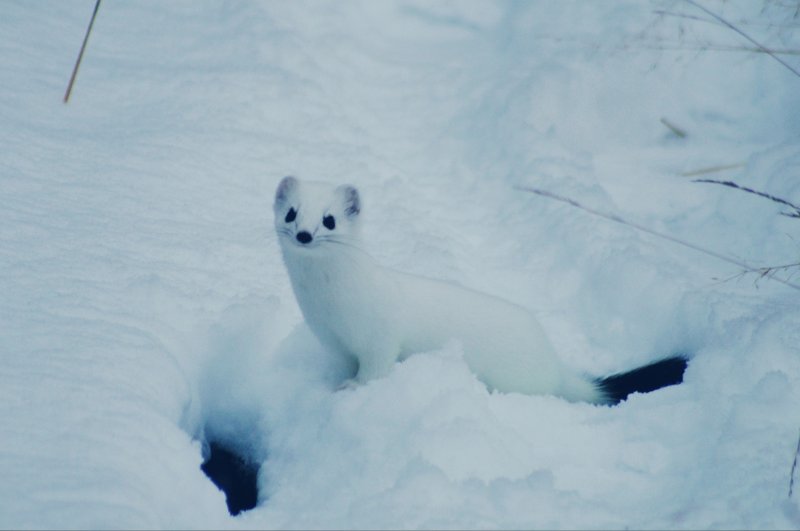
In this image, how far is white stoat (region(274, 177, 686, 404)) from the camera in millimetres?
1652

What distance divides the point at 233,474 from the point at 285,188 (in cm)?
69

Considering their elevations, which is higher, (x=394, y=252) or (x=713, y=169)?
(x=713, y=169)

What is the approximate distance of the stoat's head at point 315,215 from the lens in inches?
62.4

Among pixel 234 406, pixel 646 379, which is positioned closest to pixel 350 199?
pixel 234 406

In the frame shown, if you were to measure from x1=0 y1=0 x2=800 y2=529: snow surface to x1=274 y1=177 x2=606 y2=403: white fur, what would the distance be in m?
0.15

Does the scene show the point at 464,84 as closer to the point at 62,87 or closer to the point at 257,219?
the point at 257,219

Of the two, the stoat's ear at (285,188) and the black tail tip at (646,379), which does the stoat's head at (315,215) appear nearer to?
the stoat's ear at (285,188)

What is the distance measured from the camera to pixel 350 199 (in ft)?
5.53

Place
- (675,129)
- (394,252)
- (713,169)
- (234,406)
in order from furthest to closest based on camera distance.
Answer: (675,129), (713,169), (394,252), (234,406)

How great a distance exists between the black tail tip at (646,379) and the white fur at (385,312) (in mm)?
37

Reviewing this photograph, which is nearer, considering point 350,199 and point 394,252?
point 350,199

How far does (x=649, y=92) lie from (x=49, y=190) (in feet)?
8.44

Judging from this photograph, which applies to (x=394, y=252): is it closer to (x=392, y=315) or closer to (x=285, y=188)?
(x=392, y=315)

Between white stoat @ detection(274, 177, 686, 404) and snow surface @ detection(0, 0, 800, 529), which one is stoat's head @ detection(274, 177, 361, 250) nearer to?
white stoat @ detection(274, 177, 686, 404)
